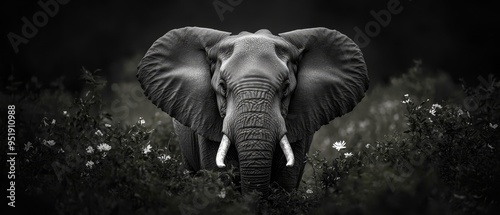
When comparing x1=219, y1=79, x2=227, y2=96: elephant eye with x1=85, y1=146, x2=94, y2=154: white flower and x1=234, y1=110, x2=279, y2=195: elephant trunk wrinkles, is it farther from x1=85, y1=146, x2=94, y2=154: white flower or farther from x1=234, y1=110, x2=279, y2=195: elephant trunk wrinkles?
x1=85, y1=146, x2=94, y2=154: white flower

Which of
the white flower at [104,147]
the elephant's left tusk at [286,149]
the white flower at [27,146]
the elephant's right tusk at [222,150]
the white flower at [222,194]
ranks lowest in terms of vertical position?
the white flower at [27,146]

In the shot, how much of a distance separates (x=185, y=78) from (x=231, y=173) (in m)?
1.35

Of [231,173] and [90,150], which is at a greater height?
[231,173]

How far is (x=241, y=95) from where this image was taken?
22.5ft

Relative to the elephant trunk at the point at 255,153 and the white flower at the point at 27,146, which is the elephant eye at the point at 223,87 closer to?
the elephant trunk at the point at 255,153

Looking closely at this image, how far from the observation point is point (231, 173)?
668cm

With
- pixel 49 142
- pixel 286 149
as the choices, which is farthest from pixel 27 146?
pixel 286 149

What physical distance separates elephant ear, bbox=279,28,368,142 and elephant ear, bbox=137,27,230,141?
68 centimetres

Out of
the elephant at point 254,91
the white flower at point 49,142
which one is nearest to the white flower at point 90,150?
the white flower at point 49,142

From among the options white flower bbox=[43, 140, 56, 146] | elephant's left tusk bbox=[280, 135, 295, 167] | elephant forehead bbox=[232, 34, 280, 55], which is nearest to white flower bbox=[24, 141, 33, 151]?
white flower bbox=[43, 140, 56, 146]

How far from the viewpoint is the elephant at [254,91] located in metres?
6.84

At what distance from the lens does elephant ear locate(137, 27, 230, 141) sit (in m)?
7.48

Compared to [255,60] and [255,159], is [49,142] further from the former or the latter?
[255,60]

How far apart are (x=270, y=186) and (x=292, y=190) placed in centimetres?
30
